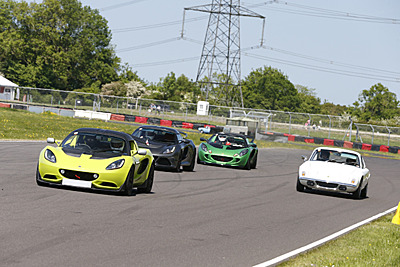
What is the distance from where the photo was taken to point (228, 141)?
2270 centimetres

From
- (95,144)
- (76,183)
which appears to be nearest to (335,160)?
(95,144)

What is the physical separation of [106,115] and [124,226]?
4793 centimetres

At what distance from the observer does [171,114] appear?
6022cm

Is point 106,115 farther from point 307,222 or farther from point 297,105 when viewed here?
point 297,105

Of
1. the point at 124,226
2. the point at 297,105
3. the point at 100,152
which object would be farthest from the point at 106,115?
the point at 297,105

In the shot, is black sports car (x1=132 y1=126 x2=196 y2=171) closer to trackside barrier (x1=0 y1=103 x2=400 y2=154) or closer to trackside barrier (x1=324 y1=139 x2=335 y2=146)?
trackside barrier (x1=0 y1=103 x2=400 y2=154)

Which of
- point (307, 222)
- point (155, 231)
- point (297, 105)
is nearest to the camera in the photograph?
point (155, 231)

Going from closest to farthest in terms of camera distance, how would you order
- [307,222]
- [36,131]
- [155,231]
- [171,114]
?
1. [155,231]
2. [307,222]
3. [36,131]
4. [171,114]

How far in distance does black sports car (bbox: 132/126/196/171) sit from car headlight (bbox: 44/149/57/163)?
19.7ft

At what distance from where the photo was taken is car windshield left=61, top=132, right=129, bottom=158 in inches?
468

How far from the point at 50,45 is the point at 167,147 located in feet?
296

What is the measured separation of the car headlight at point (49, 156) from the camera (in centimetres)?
1132

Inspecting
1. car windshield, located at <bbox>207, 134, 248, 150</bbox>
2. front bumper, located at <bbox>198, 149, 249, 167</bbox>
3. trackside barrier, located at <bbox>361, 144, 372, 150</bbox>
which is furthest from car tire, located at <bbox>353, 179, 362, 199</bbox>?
trackside barrier, located at <bbox>361, 144, 372, 150</bbox>

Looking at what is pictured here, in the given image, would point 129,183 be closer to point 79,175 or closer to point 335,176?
point 79,175
